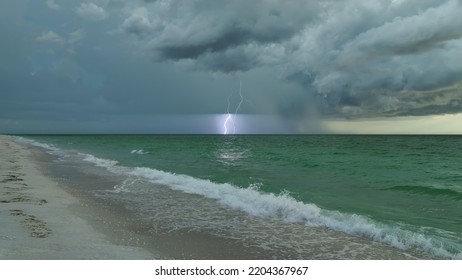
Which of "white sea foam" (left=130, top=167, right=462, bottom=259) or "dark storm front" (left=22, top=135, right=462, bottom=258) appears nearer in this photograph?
"white sea foam" (left=130, top=167, right=462, bottom=259)

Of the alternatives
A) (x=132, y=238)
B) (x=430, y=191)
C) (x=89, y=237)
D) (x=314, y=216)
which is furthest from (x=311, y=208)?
(x=430, y=191)

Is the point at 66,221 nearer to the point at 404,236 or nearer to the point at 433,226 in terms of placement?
the point at 404,236

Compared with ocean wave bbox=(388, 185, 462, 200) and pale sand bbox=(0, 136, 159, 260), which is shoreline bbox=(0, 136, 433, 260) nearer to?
pale sand bbox=(0, 136, 159, 260)

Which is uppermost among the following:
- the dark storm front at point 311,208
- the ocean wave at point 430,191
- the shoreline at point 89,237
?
the shoreline at point 89,237

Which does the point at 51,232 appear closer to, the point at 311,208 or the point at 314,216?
the point at 314,216

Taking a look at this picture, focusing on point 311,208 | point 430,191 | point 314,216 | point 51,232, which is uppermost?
point 51,232

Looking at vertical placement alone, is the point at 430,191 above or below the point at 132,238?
below

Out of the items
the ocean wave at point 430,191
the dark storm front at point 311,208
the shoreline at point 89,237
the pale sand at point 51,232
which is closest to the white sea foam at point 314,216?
the dark storm front at point 311,208

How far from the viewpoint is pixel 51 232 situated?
9.35m

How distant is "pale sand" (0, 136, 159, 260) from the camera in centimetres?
779

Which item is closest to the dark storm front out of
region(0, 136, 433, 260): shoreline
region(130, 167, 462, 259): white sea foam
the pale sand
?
region(130, 167, 462, 259): white sea foam

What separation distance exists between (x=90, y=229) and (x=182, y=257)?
3.44m

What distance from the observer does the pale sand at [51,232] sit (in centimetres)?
779

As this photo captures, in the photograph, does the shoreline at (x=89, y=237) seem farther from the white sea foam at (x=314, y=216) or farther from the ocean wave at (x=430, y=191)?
the ocean wave at (x=430, y=191)
